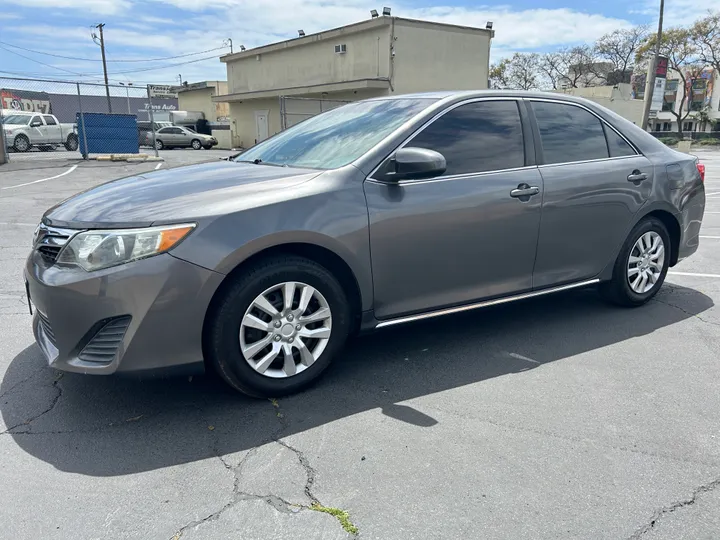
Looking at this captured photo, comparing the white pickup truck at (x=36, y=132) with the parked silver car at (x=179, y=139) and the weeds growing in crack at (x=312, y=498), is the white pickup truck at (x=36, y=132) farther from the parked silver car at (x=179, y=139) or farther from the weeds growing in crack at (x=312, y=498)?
the weeds growing in crack at (x=312, y=498)

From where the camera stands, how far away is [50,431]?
292 cm

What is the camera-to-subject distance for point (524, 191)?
3.96 meters

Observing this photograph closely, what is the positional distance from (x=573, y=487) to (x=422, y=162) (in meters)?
1.85

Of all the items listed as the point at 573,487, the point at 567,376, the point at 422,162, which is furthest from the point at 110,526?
the point at 567,376

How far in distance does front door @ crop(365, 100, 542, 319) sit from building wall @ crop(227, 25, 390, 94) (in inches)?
848

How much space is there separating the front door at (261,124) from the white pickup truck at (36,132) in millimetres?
10078

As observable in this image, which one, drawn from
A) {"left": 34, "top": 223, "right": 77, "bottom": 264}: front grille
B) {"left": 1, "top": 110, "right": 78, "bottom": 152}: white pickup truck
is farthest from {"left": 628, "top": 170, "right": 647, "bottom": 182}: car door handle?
{"left": 1, "top": 110, "right": 78, "bottom": 152}: white pickup truck

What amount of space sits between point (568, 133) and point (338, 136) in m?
1.79

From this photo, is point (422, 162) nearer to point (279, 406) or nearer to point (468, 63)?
point (279, 406)

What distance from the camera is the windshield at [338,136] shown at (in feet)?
12.0

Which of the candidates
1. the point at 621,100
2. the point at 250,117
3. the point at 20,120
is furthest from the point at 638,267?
the point at 621,100

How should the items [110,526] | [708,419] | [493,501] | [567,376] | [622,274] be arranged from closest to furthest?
[110,526], [493,501], [708,419], [567,376], [622,274]

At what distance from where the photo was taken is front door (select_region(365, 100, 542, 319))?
347cm

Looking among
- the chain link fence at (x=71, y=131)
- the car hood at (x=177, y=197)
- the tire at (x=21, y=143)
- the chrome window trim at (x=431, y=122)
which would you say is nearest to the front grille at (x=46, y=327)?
the car hood at (x=177, y=197)
